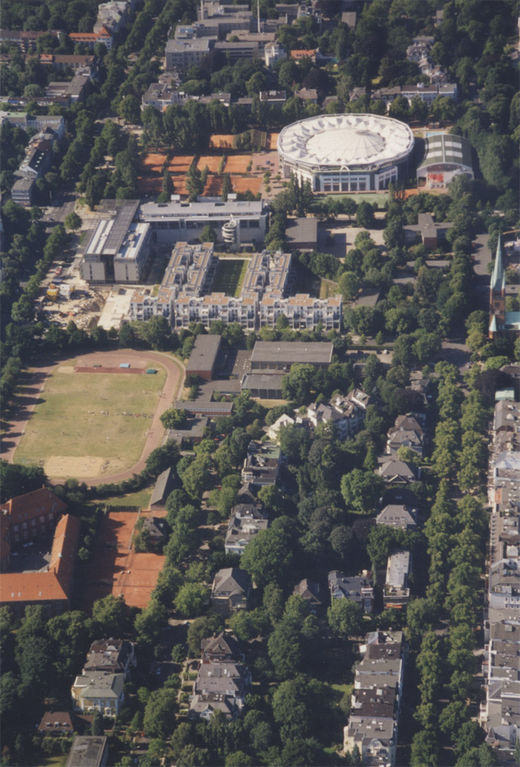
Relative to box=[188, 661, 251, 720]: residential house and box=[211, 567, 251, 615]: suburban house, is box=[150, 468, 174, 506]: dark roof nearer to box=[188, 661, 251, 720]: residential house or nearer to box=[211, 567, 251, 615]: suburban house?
box=[211, 567, 251, 615]: suburban house

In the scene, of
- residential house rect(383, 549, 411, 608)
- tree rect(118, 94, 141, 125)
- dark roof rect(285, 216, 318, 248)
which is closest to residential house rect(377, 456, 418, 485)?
residential house rect(383, 549, 411, 608)

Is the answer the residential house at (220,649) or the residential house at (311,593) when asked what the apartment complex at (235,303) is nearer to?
the residential house at (311,593)

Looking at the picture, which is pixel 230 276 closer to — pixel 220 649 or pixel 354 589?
pixel 354 589

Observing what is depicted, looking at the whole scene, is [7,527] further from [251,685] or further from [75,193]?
[75,193]

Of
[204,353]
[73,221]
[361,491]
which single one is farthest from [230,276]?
[361,491]

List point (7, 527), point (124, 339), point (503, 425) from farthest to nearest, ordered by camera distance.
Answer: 1. point (124, 339)
2. point (503, 425)
3. point (7, 527)

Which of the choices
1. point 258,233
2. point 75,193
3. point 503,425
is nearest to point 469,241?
point 258,233

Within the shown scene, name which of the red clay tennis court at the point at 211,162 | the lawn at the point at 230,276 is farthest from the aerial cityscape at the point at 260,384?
the red clay tennis court at the point at 211,162
